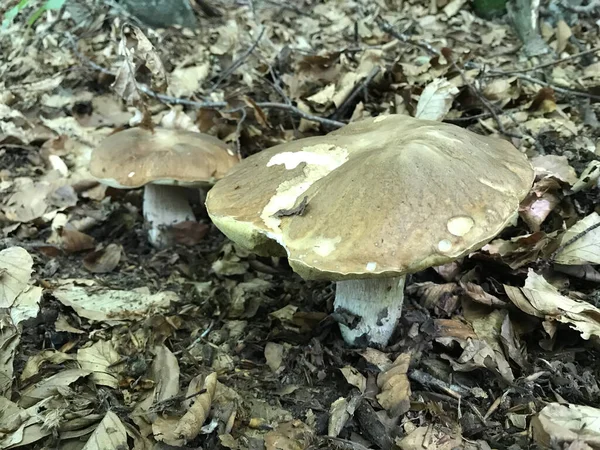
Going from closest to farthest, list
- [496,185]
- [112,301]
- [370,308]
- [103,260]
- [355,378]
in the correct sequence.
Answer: [496,185] < [355,378] < [370,308] < [112,301] < [103,260]

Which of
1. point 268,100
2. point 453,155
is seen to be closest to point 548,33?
point 268,100

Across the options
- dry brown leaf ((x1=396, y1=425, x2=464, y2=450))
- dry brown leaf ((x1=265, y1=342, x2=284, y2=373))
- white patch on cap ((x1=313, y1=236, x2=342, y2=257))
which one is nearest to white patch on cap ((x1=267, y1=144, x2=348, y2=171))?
white patch on cap ((x1=313, y1=236, x2=342, y2=257))

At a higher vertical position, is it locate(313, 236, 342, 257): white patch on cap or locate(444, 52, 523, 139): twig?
locate(313, 236, 342, 257): white patch on cap

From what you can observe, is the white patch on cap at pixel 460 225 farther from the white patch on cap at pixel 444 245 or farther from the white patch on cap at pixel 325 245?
the white patch on cap at pixel 325 245

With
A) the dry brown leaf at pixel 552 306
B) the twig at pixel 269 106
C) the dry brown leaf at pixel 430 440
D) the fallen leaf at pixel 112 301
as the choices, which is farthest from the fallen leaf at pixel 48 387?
the twig at pixel 269 106

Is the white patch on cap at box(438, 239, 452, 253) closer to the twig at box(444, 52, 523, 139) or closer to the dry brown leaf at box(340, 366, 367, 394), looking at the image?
the dry brown leaf at box(340, 366, 367, 394)

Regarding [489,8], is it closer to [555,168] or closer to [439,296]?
[555,168]

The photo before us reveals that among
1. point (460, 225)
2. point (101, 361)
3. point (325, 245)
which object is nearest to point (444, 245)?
point (460, 225)

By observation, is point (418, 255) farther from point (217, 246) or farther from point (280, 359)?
point (217, 246)
